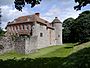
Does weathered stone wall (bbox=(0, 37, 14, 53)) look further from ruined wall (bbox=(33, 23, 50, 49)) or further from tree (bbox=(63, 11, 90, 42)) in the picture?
tree (bbox=(63, 11, 90, 42))

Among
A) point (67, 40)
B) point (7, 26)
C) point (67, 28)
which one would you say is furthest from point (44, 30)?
point (67, 28)

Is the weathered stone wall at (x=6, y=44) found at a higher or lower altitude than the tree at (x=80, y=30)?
lower

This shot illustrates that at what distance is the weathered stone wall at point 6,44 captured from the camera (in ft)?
156

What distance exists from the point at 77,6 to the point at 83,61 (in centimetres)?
940

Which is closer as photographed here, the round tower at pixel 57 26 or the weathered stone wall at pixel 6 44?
the weathered stone wall at pixel 6 44

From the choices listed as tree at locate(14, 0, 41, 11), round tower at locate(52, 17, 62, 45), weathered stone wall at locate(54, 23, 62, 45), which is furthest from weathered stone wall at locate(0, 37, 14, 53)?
weathered stone wall at locate(54, 23, 62, 45)

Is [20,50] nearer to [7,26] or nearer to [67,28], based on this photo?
[7,26]

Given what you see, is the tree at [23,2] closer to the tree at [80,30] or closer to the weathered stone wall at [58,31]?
the tree at [80,30]

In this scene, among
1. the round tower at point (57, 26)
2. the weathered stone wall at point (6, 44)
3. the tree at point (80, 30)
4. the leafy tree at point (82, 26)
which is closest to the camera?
the weathered stone wall at point (6, 44)

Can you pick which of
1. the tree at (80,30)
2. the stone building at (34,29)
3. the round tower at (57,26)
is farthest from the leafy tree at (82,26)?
the stone building at (34,29)

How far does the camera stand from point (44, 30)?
69500 millimetres

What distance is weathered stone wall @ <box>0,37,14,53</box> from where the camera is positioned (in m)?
47.5

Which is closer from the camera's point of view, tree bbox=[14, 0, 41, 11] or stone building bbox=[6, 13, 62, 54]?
tree bbox=[14, 0, 41, 11]

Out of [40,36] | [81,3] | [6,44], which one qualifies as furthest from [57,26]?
[81,3]
